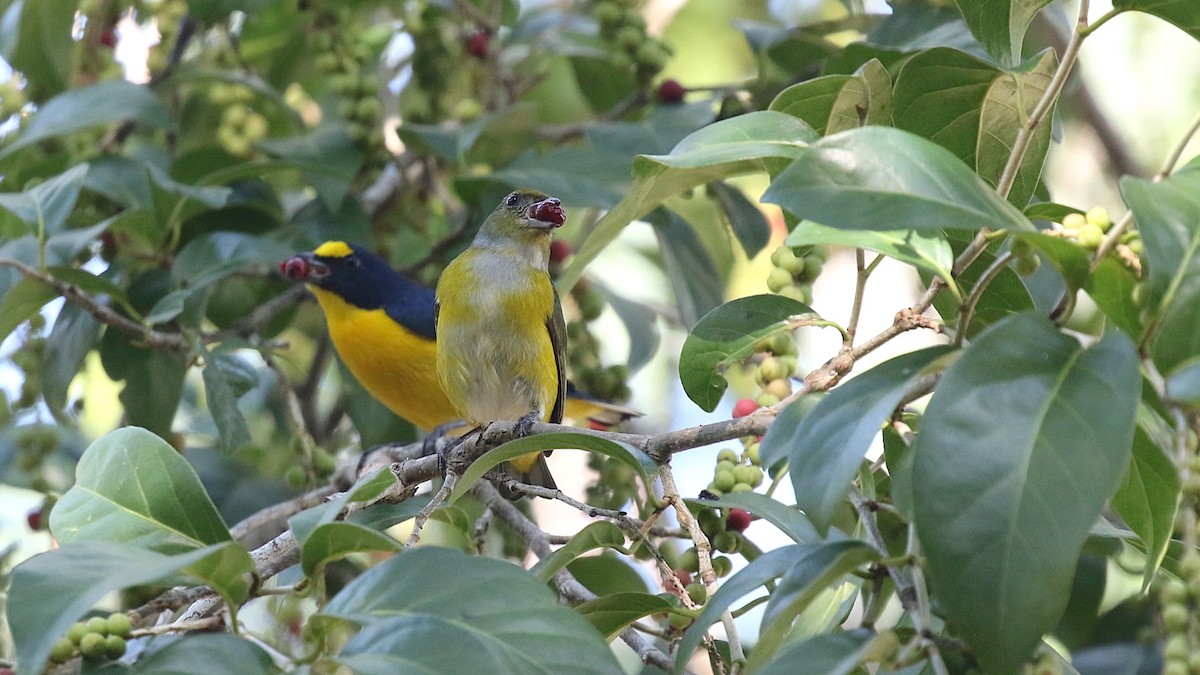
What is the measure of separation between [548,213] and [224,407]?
131cm

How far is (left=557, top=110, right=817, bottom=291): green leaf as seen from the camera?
6.14 ft

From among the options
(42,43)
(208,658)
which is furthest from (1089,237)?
(42,43)

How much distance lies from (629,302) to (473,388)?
77cm

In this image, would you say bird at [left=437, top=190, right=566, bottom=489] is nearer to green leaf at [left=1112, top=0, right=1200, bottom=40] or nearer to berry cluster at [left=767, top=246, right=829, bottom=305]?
berry cluster at [left=767, top=246, right=829, bottom=305]

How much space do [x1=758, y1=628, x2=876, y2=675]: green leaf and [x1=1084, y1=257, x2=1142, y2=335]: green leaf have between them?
22.5 inches

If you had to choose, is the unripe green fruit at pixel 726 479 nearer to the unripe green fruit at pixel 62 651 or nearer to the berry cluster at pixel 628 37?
the unripe green fruit at pixel 62 651

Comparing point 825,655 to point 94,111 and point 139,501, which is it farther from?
point 94,111

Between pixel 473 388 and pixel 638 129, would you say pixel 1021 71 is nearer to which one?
pixel 638 129

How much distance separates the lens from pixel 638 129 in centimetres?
388

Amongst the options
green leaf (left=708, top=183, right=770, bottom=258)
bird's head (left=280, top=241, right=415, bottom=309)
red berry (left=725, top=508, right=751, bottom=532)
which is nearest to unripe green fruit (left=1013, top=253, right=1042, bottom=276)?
red berry (left=725, top=508, right=751, bottom=532)

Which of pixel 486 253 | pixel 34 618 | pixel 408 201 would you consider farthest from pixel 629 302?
pixel 34 618

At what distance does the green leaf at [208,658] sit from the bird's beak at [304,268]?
2.41 m

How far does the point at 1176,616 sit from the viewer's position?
52.9 inches

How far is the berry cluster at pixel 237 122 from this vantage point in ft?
13.8
